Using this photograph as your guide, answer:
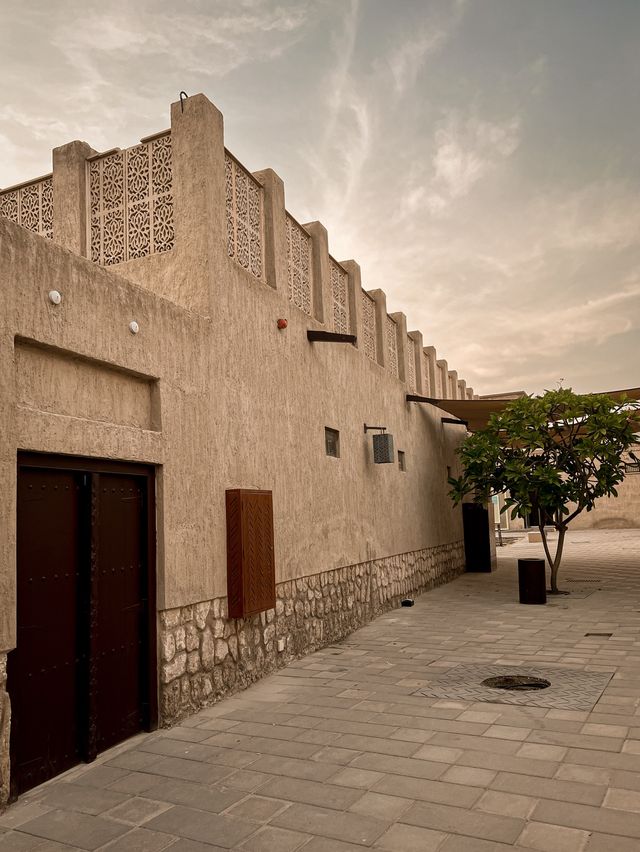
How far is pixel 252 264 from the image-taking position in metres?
7.18

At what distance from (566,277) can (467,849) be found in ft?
55.4

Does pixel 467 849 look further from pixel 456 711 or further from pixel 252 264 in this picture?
pixel 252 264

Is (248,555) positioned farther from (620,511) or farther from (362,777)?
(620,511)

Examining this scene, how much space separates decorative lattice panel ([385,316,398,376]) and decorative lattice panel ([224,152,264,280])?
15.9 feet

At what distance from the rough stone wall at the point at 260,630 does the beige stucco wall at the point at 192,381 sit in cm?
22

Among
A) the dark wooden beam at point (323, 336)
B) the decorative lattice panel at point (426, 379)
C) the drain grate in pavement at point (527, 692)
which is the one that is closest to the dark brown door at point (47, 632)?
the drain grate in pavement at point (527, 692)

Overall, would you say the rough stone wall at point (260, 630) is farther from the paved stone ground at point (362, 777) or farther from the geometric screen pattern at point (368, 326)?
the geometric screen pattern at point (368, 326)

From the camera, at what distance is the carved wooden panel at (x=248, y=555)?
588 centimetres

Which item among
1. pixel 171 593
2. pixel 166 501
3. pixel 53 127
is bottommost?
pixel 171 593

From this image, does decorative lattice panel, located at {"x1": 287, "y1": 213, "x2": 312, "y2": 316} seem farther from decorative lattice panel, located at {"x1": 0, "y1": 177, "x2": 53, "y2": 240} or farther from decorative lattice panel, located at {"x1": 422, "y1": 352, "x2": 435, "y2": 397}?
decorative lattice panel, located at {"x1": 422, "y1": 352, "x2": 435, "y2": 397}

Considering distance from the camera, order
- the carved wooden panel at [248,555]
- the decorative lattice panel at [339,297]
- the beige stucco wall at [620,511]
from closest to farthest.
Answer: the carved wooden panel at [248,555]
the decorative lattice panel at [339,297]
the beige stucco wall at [620,511]

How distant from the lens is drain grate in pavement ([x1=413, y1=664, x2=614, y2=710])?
524cm

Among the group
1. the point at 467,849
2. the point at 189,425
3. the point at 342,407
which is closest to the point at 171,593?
the point at 189,425

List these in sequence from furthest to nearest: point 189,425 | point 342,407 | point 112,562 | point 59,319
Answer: point 342,407 → point 189,425 → point 112,562 → point 59,319
